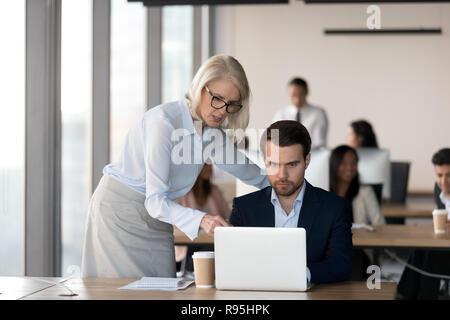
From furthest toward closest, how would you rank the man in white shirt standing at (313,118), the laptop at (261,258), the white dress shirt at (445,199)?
the man in white shirt standing at (313,118) < the white dress shirt at (445,199) < the laptop at (261,258)

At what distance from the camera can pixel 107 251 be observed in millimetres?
2678

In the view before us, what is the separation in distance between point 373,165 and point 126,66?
181cm

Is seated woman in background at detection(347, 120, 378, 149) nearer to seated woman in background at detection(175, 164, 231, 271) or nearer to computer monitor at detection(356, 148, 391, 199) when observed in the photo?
computer monitor at detection(356, 148, 391, 199)

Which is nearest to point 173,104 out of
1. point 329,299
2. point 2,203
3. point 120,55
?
point 329,299

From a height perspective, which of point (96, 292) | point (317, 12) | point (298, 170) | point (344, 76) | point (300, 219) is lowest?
point (96, 292)

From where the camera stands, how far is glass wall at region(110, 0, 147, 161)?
15.1 feet

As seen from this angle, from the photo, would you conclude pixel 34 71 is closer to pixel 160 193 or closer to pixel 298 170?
pixel 160 193

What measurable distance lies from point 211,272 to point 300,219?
0.42 meters

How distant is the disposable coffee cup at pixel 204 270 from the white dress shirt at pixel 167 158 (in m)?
0.16

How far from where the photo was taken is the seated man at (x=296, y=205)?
2396 millimetres

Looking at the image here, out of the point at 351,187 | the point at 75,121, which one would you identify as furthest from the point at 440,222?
the point at 75,121

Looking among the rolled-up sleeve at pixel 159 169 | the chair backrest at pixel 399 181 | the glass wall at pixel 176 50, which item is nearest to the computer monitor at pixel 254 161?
the rolled-up sleeve at pixel 159 169

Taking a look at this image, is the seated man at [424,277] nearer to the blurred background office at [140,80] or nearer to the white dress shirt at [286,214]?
the blurred background office at [140,80]

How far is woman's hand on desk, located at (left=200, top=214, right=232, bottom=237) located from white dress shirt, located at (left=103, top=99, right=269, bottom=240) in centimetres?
4
